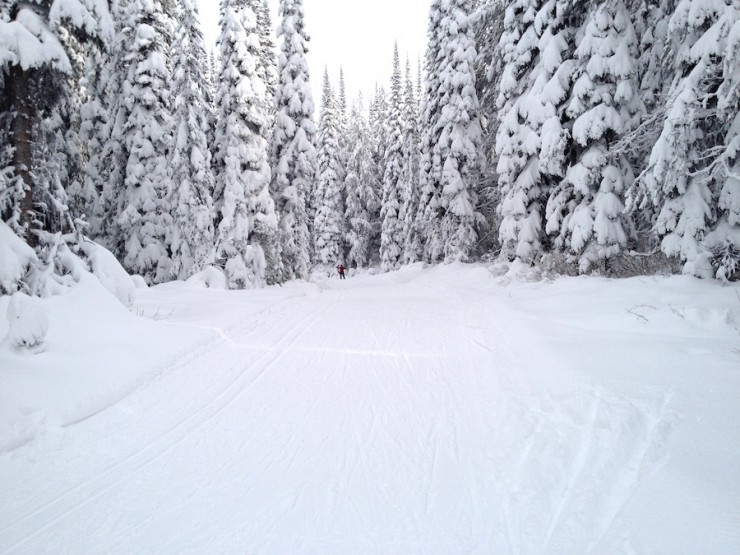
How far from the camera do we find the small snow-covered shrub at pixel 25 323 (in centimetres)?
543

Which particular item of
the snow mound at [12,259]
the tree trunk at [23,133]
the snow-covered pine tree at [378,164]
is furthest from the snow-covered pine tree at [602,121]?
the snow-covered pine tree at [378,164]

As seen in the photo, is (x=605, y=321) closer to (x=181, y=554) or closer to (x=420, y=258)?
(x=181, y=554)

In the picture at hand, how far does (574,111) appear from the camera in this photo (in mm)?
10828

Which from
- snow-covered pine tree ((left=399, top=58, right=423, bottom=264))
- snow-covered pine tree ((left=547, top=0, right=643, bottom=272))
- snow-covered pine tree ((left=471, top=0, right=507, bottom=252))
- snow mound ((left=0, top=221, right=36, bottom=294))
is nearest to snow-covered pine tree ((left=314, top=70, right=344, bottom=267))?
snow-covered pine tree ((left=399, top=58, right=423, bottom=264))

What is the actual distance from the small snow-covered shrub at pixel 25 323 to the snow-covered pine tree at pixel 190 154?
38.8 ft

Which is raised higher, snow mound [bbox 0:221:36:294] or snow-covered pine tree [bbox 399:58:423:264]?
snow-covered pine tree [bbox 399:58:423:264]

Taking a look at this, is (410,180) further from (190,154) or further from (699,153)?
(699,153)

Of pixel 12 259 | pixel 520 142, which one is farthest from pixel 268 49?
pixel 12 259

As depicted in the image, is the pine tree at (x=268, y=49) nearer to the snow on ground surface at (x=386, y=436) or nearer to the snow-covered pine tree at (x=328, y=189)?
the snow-covered pine tree at (x=328, y=189)

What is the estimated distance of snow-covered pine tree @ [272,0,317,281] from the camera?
2247 centimetres

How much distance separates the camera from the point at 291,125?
22.9 meters

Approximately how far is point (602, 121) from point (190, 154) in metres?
16.0

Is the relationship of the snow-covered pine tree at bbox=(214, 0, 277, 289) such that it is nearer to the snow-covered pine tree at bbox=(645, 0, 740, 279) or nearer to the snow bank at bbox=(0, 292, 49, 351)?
the snow bank at bbox=(0, 292, 49, 351)

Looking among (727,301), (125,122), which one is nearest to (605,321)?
(727,301)
